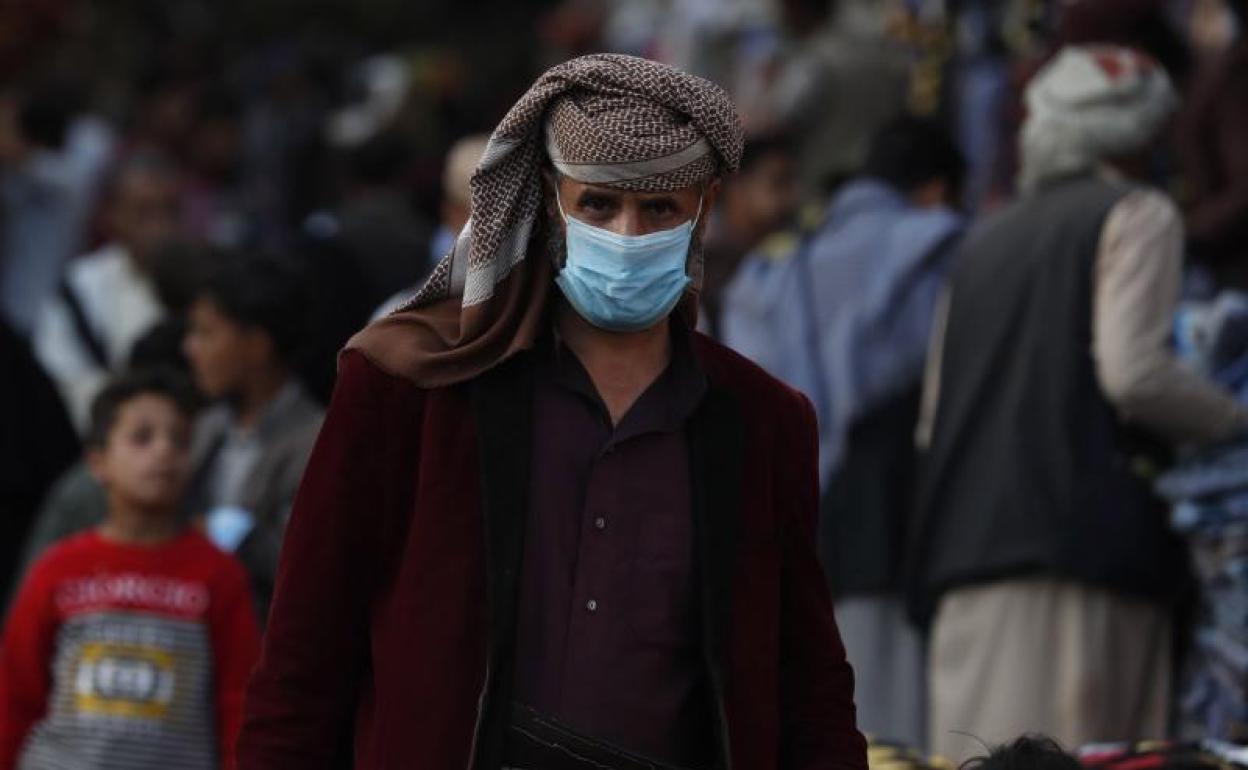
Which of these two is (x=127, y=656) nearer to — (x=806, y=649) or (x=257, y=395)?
(x=257, y=395)

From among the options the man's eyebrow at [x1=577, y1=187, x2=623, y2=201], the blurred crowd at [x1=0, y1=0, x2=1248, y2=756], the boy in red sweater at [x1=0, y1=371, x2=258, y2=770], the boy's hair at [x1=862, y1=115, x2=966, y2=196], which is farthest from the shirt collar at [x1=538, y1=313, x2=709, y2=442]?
the boy's hair at [x1=862, y1=115, x2=966, y2=196]

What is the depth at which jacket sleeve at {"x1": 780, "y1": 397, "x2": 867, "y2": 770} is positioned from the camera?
4.13 metres

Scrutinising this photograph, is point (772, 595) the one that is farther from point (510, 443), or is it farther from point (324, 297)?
point (324, 297)

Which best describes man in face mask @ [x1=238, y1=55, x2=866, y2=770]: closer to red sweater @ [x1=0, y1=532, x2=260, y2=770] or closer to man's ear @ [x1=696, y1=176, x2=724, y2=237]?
man's ear @ [x1=696, y1=176, x2=724, y2=237]

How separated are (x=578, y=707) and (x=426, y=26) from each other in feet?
49.8

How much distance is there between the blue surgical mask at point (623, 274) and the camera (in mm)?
3914

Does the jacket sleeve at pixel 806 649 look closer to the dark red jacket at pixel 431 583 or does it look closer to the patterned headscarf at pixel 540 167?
the dark red jacket at pixel 431 583

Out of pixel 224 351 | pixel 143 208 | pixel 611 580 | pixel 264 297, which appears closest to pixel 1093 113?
pixel 264 297

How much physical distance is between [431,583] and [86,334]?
20.3 ft

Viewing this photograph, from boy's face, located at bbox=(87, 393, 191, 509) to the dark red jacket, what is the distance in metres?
2.39

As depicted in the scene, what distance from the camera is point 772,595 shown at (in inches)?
160

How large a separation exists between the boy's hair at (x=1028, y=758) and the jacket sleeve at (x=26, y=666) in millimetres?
2679

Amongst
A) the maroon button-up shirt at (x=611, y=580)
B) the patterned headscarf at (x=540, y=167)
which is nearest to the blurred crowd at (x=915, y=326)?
the patterned headscarf at (x=540, y=167)

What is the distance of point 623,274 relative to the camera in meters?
3.90
